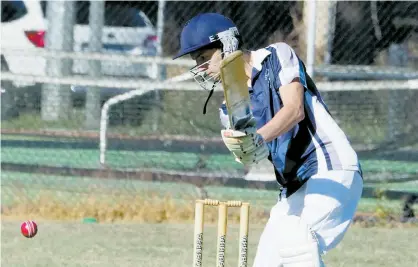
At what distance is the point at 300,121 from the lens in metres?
4.72

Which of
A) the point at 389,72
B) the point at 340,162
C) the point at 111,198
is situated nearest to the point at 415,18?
the point at 389,72

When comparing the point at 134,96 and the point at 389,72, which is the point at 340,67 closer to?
the point at 389,72

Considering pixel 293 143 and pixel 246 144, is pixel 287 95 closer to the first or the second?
pixel 293 143

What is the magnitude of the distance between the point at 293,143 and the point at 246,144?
2.23 ft

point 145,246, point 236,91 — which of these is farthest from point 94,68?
point 236,91

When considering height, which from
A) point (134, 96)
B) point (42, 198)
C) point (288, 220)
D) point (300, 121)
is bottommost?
point (42, 198)

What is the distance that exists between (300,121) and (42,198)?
6.08 meters

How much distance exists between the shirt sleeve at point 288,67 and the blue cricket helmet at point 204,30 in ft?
0.83

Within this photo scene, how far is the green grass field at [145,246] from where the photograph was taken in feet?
25.9

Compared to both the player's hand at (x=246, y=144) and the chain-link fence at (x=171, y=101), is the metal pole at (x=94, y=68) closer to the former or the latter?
the chain-link fence at (x=171, y=101)

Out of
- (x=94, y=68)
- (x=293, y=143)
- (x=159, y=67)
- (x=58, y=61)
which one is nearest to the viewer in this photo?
(x=293, y=143)

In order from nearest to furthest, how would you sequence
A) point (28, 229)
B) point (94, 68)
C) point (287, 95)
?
1. point (287, 95)
2. point (28, 229)
3. point (94, 68)

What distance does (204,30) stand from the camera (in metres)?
4.65

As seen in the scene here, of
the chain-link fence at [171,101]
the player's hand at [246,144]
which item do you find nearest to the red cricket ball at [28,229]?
the chain-link fence at [171,101]
